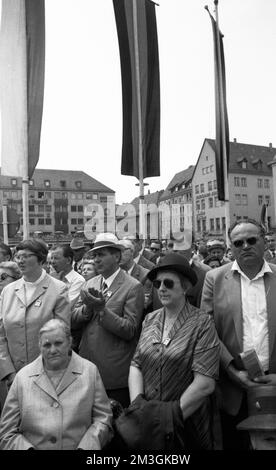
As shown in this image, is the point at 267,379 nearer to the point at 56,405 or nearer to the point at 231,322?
the point at 231,322

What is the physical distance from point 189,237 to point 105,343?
2.27 meters

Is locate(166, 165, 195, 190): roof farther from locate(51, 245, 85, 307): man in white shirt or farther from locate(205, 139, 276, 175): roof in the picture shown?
locate(51, 245, 85, 307): man in white shirt

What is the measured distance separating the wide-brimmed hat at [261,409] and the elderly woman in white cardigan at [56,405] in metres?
0.95

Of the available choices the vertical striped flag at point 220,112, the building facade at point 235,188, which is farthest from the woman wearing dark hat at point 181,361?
the building facade at point 235,188

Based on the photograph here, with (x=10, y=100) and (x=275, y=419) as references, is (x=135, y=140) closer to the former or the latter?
(x=10, y=100)

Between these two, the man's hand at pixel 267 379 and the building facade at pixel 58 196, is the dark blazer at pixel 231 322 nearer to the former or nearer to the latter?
the man's hand at pixel 267 379

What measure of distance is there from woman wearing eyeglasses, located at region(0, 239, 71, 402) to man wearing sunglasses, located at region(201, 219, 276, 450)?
4.65ft

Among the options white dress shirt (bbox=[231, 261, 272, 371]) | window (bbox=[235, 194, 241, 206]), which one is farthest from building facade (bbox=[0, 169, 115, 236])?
white dress shirt (bbox=[231, 261, 272, 371])

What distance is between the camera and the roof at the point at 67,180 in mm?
90312

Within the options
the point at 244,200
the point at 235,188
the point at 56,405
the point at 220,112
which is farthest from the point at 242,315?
the point at 244,200

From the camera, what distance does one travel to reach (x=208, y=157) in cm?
6681

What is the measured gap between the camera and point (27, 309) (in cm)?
378

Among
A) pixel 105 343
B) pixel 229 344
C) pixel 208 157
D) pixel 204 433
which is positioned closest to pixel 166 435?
pixel 204 433
